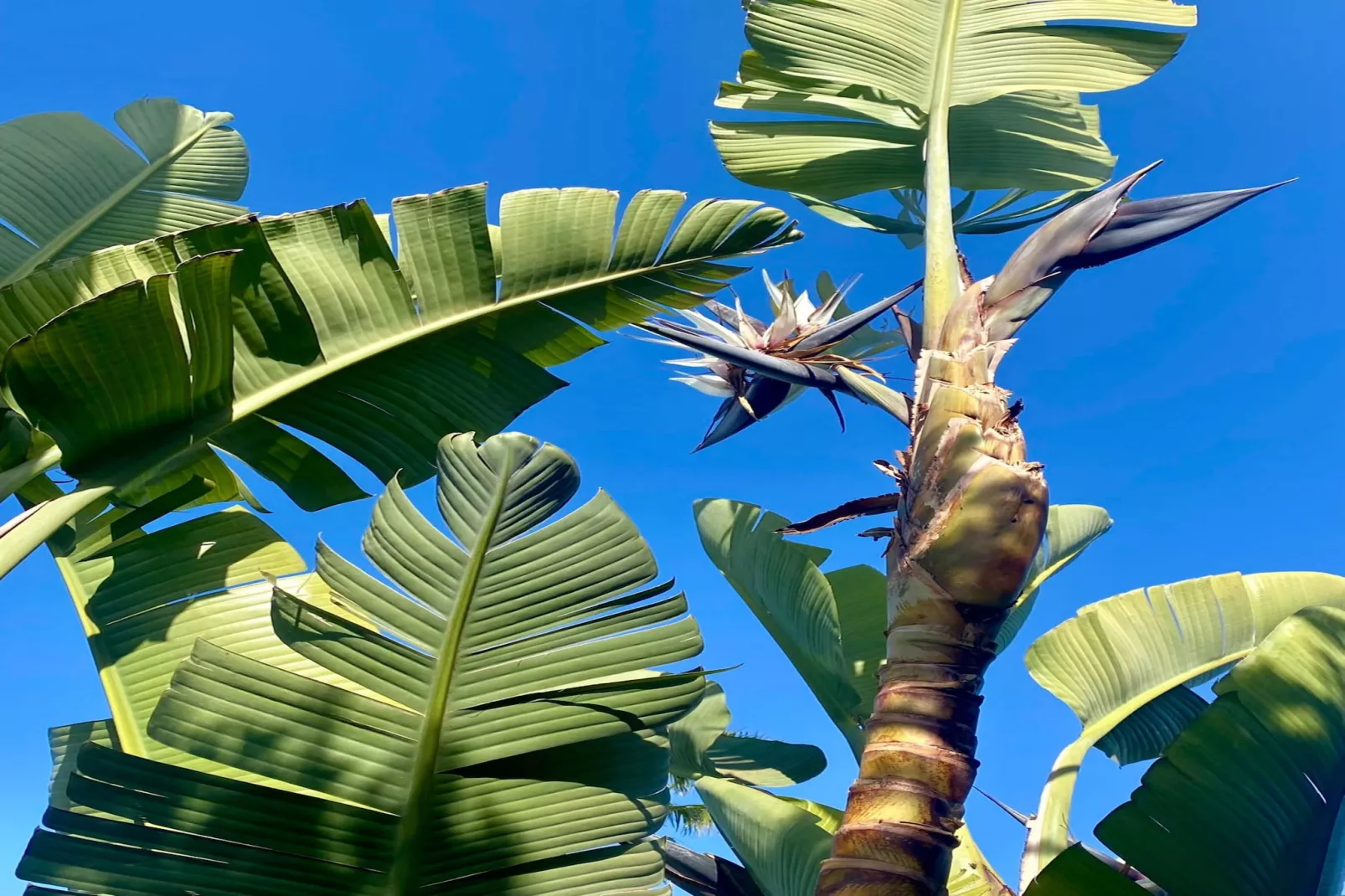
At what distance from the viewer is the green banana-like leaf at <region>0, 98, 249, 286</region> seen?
2.81 m

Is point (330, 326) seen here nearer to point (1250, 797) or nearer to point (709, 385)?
point (709, 385)

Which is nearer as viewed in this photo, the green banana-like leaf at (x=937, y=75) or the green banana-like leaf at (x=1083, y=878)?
the green banana-like leaf at (x=1083, y=878)

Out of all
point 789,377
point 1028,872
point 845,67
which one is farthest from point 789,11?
point 1028,872

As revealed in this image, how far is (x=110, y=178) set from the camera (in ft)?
10.2

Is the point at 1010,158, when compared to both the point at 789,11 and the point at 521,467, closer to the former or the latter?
the point at 789,11

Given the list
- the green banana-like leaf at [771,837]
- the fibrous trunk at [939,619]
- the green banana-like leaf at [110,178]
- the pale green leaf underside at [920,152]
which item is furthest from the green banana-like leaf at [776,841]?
the green banana-like leaf at [110,178]

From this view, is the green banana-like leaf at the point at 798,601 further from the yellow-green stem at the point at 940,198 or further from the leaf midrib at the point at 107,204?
the leaf midrib at the point at 107,204

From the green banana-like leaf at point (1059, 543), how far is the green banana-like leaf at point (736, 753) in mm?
969

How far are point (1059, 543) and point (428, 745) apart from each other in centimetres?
289

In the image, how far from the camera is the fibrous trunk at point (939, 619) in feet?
4.57

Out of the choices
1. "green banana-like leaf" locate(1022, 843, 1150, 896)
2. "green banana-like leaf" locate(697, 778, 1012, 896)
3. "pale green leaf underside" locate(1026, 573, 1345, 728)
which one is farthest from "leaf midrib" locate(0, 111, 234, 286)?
"pale green leaf underside" locate(1026, 573, 1345, 728)

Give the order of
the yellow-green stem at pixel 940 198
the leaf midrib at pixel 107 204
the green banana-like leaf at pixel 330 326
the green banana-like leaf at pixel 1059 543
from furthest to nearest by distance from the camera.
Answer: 1. the green banana-like leaf at pixel 1059 543
2. the leaf midrib at pixel 107 204
3. the yellow-green stem at pixel 940 198
4. the green banana-like leaf at pixel 330 326

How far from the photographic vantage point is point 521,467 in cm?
166

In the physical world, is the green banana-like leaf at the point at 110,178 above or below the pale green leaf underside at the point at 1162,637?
above
